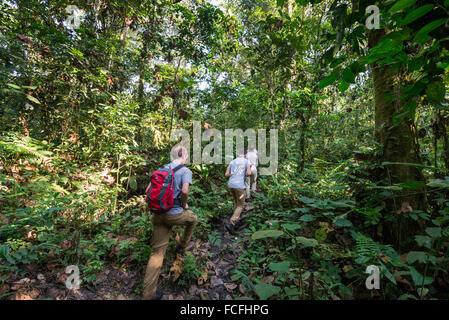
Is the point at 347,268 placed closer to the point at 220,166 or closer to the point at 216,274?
the point at 216,274

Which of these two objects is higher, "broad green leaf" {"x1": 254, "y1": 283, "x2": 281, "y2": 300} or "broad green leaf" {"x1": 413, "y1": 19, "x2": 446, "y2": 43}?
"broad green leaf" {"x1": 413, "y1": 19, "x2": 446, "y2": 43}

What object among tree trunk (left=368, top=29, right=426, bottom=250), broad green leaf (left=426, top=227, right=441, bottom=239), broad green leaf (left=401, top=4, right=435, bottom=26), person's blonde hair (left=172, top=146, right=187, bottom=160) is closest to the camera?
broad green leaf (left=401, top=4, right=435, bottom=26)

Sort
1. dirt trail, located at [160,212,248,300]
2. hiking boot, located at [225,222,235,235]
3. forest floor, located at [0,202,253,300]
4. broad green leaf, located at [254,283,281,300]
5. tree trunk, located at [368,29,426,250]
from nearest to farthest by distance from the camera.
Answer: broad green leaf, located at [254,283,281,300] → forest floor, located at [0,202,253,300] → tree trunk, located at [368,29,426,250] → dirt trail, located at [160,212,248,300] → hiking boot, located at [225,222,235,235]

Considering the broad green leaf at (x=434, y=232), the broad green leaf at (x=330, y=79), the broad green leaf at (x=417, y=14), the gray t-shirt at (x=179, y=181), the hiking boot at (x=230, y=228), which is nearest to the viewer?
the broad green leaf at (x=417, y=14)

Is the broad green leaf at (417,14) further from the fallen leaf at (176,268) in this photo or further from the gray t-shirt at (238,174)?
the gray t-shirt at (238,174)

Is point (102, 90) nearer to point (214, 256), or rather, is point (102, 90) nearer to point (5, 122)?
point (5, 122)

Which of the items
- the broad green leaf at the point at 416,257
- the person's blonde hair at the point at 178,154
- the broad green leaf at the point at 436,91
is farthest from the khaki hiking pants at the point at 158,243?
the broad green leaf at the point at 436,91

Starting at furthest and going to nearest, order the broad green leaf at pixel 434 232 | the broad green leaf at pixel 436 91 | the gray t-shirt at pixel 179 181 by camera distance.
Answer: the gray t-shirt at pixel 179 181, the broad green leaf at pixel 434 232, the broad green leaf at pixel 436 91

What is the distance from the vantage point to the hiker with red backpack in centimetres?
287

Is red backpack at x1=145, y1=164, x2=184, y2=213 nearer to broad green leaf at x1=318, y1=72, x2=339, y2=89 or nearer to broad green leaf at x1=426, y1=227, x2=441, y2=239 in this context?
broad green leaf at x1=318, y1=72, x2=339, y2=89

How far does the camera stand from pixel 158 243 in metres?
3.04

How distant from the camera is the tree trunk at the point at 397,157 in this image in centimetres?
283

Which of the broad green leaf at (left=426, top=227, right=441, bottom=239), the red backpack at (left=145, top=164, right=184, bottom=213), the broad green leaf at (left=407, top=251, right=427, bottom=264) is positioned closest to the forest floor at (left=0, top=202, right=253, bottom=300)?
the red backpack at (left=145, top=164, right=184, bottom=213)
